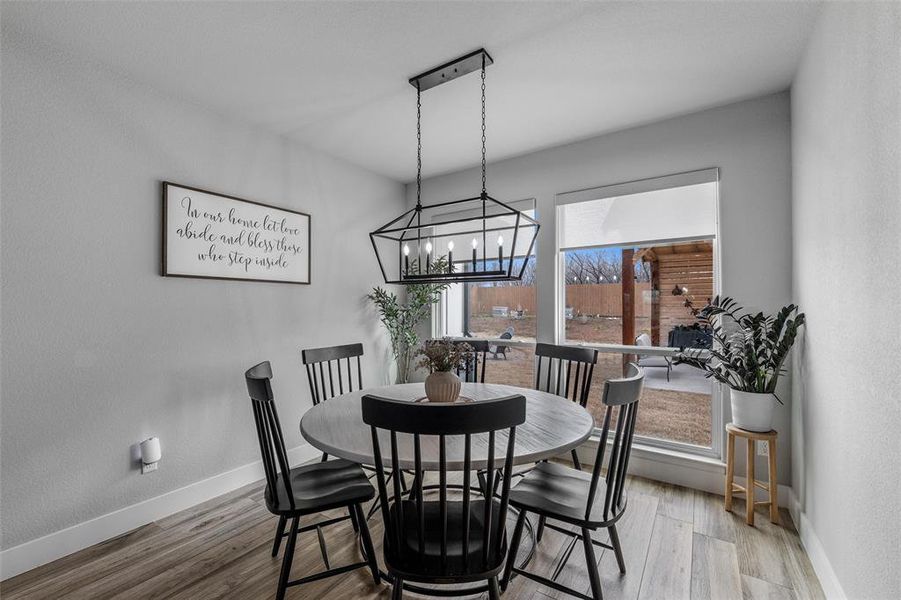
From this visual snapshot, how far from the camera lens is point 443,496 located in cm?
136

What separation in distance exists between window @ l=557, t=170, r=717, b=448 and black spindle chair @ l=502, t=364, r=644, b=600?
1.49 metres

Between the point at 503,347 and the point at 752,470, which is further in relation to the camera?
the point at 503,347

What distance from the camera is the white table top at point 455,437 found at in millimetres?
1506

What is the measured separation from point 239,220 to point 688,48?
304 centimetres

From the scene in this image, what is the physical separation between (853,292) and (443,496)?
177 centimetres

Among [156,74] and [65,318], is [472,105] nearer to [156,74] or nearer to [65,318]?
[156,74]

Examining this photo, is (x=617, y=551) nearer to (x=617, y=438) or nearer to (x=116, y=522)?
(x=617, y=438)

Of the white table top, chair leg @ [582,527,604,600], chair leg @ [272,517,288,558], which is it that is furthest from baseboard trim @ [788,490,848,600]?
chair leg @ [272,517,288,558]

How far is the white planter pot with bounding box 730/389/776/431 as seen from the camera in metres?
2.41

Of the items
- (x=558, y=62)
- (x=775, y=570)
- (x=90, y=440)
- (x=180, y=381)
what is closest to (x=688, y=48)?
(x=558, y=62)

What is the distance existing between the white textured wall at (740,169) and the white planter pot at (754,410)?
35 cm

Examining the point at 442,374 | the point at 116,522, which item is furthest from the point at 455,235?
the point at 116,522

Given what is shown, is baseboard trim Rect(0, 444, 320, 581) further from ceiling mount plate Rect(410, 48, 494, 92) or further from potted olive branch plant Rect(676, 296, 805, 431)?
potted olive branch plant Rect(676, 296, 805, 431)

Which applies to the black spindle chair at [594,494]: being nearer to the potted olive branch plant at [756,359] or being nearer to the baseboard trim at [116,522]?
the potted olive branch plant at [756,359]
